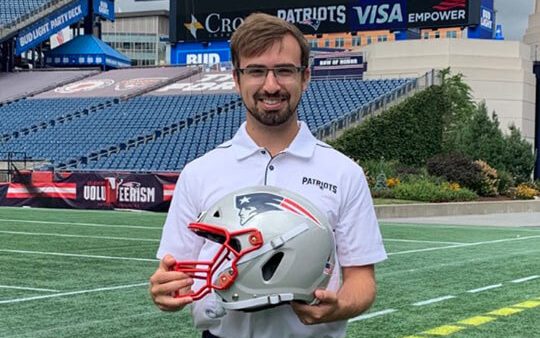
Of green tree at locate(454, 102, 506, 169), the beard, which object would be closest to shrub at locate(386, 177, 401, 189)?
green tree at locate(454, 102, 506, 169)

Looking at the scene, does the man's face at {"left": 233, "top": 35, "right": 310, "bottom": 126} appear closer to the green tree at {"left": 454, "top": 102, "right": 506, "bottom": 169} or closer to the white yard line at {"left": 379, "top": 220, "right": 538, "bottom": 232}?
the white yard line at {"left": 379, "top": 220, "right": 538, "bottom": 232}

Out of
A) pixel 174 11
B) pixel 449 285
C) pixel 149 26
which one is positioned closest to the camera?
pixel 449 285

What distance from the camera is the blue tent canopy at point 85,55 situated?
50.7m

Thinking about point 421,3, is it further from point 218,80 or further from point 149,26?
point 149,26

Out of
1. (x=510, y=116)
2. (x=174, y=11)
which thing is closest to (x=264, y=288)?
(x=174, y=11)

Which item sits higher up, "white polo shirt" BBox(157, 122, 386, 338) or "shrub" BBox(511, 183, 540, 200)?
"white polo shirt" BBox(157, 122, 386, 338)

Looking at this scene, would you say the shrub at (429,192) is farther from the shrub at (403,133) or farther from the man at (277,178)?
the man at (277,178)

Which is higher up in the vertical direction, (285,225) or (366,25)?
(366,25)

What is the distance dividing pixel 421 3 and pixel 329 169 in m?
40.8

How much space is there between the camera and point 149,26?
13488cm

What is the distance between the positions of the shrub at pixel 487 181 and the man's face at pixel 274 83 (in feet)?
86.5

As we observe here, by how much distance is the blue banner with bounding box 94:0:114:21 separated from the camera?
52969mm

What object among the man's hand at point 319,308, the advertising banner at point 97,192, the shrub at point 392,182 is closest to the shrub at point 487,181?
the shrub at point 392,182

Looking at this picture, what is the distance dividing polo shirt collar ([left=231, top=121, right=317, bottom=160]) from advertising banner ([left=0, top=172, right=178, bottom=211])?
66.9 ft
